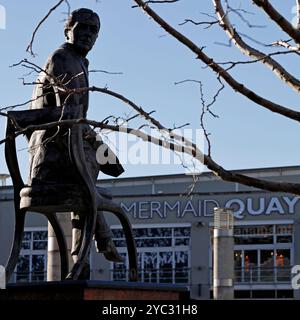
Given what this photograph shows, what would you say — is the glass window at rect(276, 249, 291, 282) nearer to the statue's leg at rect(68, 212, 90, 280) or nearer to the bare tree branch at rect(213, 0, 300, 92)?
the statue's leg at rect(68, 212, 90, 280)

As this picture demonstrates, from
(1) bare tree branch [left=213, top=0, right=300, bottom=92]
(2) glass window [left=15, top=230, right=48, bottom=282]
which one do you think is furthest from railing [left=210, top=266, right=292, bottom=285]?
(1) bare tree branch [left=213, top=0, right=300, bottom=92]

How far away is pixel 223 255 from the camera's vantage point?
31.7 m

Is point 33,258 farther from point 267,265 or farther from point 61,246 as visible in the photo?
point 61,246

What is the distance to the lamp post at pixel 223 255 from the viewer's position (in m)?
31.7

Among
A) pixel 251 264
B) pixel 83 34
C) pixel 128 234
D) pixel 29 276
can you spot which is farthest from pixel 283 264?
pixel 83 34

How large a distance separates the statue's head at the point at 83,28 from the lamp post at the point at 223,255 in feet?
70.1

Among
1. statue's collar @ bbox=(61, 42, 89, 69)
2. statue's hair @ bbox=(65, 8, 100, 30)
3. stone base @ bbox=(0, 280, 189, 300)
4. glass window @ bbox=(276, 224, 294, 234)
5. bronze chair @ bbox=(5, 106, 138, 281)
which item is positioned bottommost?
stone base @ bbox=(0, 280, 189, 300)

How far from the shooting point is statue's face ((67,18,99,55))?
35.6 feet

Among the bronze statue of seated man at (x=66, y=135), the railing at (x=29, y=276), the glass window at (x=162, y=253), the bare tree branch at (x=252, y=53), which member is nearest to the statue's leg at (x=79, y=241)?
the bronze statue of seated man at (x=66, y=135)

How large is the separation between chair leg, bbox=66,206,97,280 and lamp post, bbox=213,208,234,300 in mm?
21529

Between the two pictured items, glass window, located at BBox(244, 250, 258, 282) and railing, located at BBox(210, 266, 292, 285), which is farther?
glass window, located at BBox(244, 250, 258, 282)

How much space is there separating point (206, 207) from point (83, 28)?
32.0 metres

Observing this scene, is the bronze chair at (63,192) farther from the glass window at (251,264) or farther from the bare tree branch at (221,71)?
the glass window at (251,264)
